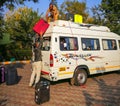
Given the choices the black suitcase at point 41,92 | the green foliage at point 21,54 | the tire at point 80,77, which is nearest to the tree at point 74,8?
the green foliage at point 21,54

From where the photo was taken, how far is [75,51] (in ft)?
31.0

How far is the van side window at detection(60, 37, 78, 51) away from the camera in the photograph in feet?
29.7

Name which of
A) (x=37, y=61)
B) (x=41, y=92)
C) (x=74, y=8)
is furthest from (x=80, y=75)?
(x=74, y=8)

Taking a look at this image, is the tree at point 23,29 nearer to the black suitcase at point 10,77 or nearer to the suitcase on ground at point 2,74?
the suitcase on ground at point 2,74

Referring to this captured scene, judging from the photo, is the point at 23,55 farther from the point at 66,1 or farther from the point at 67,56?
the point at 66,1

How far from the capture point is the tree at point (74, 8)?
39219 millimetres

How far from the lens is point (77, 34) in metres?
9.62

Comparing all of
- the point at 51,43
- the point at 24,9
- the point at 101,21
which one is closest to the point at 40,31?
the point at 51,43

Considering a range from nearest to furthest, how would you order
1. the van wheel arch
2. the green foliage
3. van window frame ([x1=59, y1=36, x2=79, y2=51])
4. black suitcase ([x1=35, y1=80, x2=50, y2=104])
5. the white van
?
black suitcase ([x1=35, y1=80, x2=50, y2=104]) < the white van < van window frame ([x1=59, y1=36, x2=79, y2=51]) < the van wheel arch < the green foliage

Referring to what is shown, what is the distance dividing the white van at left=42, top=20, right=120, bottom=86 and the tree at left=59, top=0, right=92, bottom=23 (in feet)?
91.3

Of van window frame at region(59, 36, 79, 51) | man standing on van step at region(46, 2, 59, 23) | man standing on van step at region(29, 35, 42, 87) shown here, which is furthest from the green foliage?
van window frame at region(59, 36, 79, 51)

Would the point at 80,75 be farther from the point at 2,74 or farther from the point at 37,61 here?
the point at 2,74

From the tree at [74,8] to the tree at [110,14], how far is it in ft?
60.2

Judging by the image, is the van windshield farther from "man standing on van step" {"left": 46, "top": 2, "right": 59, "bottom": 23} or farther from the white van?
"man standing on van step" {"left": 46, "top": 2, "right": 59, "bottom": 23}
